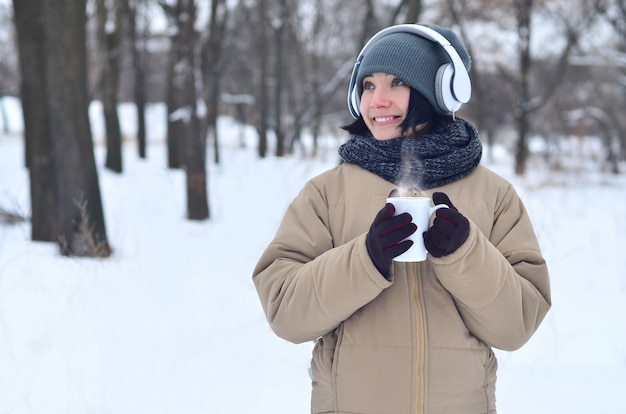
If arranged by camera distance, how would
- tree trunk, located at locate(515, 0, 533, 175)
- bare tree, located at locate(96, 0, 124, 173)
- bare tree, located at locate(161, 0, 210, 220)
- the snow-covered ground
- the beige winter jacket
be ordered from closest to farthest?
1. the beige winter jacket
2. the snow-covered ground
3. bare tree, located at locate(161, 0, 210, 220)
4. bare tree, located at locate(96, 0, 124, 173)
5. tree trunk, located at locate(515, 0, 533, 175)

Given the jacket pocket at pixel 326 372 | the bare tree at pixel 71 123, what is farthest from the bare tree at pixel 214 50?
the jacket pocket at pixel 326 372

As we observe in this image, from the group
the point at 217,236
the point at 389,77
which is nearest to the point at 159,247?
the point at 217,236

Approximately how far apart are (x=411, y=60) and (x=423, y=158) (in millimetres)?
288

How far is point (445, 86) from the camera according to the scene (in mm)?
1595

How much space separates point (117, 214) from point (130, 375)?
5617 mm

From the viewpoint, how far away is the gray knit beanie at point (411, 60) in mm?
1591

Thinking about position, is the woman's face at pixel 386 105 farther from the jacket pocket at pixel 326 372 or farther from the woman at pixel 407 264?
the jacket pocket at pixel 326 372

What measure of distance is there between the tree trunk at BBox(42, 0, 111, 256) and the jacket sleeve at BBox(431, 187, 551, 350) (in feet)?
15.2

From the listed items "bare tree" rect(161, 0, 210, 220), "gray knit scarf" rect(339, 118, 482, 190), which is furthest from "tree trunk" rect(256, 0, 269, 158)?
"gray knit scarf" rect(339, 118, 482, 190)

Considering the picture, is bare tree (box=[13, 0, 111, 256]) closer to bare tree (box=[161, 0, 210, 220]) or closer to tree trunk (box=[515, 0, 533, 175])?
bare tree (box=[161, 0, 210, 220])

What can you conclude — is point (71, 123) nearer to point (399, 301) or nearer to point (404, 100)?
point (404, 100)

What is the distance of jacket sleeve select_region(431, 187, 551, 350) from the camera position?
1319 mm

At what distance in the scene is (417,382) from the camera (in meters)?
1.43

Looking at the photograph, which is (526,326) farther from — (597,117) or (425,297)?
(597,117)
